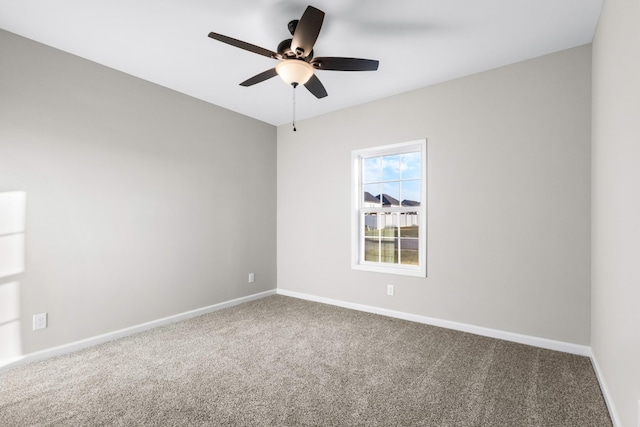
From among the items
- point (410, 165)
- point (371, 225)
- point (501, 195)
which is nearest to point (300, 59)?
point (410, 165)

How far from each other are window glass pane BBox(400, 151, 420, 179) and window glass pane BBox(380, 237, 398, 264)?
828 millimetres

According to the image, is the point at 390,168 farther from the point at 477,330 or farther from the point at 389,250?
the point at 477,330

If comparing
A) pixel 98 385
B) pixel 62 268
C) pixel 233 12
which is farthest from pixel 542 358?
pixel 62 268

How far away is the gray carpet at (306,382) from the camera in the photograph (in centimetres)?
182

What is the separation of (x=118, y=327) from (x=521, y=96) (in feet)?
14.8

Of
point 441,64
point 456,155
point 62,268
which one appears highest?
point 441,64

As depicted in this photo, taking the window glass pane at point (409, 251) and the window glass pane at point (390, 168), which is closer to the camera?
the window glass pane at point (409, 251)

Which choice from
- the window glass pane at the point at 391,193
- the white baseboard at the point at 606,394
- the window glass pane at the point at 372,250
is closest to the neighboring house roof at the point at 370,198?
the window glass pane at the point at 391,193

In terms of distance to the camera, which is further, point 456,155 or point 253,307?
point 253,307

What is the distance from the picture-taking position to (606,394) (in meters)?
1.96

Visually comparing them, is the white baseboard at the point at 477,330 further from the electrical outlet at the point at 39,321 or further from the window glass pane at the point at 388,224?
the electrical outlet at the point at 39,321

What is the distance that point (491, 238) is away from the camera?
305 centimetres

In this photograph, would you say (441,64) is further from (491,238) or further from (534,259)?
(534,259)

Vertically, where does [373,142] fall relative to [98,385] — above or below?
above
